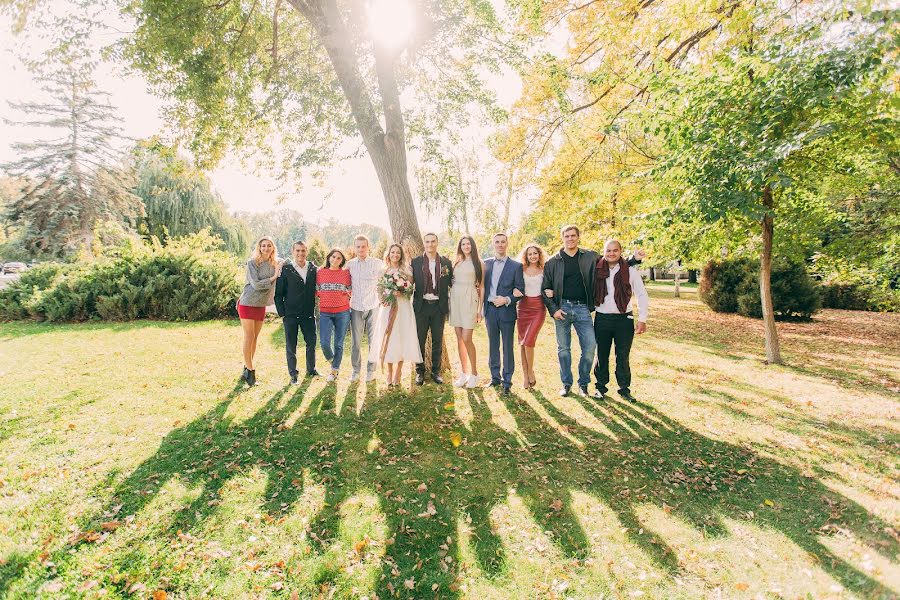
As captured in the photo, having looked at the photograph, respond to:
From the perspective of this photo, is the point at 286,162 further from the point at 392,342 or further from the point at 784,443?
the point at 784,443

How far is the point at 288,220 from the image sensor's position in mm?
85062

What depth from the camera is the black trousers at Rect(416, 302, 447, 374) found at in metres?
6.44

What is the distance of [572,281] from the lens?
596cm

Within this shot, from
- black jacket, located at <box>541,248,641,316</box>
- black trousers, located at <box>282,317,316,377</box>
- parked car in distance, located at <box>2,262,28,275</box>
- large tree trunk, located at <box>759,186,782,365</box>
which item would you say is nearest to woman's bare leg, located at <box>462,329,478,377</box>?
black jacket, located at <box>541,248,641,316</box>

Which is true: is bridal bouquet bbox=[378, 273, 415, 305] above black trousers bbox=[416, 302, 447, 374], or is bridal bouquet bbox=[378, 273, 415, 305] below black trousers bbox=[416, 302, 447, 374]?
above

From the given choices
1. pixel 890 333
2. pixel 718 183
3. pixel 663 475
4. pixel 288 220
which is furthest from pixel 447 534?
pixel 288 220

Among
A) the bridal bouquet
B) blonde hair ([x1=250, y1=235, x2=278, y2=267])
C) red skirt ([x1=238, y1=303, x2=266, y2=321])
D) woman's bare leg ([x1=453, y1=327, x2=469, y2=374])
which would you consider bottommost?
woman's bare leg ([x1=453, y1=327, x2=469, y2=374])

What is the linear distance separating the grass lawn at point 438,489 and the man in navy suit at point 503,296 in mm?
742

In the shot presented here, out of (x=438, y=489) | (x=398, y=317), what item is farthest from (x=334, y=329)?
(x=438, y=489)

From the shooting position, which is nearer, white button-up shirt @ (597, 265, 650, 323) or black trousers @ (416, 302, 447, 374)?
white button-up shirt @ (597, 265, 650, 323)

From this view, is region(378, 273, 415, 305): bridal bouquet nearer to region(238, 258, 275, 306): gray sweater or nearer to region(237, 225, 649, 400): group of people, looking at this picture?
region(237, 225, 649, 400): group of people

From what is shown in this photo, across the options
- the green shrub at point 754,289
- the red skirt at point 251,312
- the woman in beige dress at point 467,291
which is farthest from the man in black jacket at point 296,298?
the green shrub at point 754,289

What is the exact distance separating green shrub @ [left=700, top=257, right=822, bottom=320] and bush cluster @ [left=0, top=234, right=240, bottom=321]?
16536mm

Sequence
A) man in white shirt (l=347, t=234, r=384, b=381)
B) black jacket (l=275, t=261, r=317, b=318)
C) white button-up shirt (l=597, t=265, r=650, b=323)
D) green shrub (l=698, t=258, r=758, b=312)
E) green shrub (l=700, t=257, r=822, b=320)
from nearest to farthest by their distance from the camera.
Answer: white button-up shirt (l=597, t=265, r=650, b=323), black jacket (l=275, t=261, r=317, b=318), man in white shirt (l=347, t=234, r=384, b=381), green shrub (l=700, t=257, r=822, b=320), green shrub (l=698, t=258, r=758, b=312)
